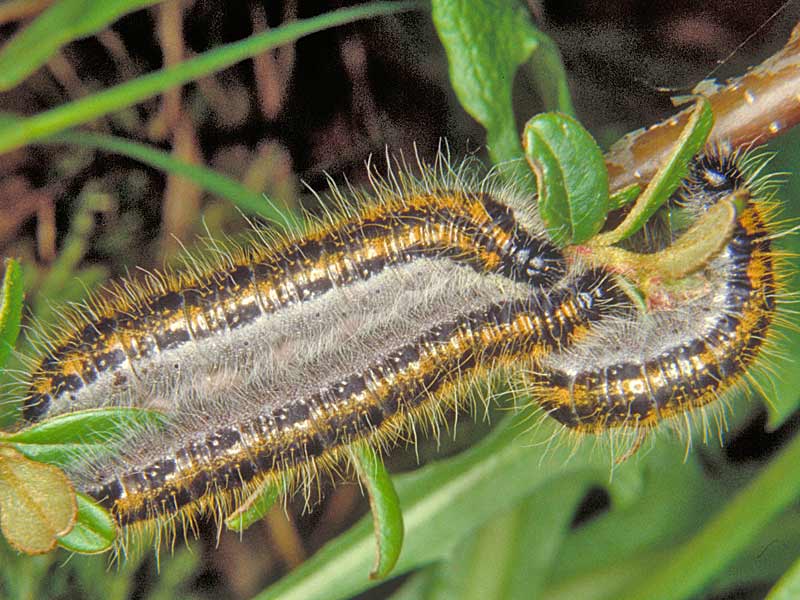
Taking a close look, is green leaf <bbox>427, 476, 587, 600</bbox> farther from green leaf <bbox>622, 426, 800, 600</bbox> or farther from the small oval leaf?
the small oval leaf

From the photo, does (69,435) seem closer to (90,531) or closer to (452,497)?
(90,531)

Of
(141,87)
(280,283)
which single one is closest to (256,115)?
(141,87)

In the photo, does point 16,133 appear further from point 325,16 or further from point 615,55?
point 615,55

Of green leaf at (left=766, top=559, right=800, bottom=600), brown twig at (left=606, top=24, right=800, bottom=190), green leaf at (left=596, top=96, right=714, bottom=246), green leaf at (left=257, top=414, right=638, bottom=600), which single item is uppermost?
brown twig at (left=606, top=24, right=800, bottom=190)

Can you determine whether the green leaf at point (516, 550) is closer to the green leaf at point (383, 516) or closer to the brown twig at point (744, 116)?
the green leaf at point (383, 516)

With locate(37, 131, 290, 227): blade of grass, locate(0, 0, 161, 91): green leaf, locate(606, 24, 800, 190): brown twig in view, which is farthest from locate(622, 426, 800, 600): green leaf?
locate(0, 0, 161, 91): green leaf

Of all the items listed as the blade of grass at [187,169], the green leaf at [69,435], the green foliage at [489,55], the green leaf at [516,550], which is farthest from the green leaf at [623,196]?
the green leaf at [516,550]
